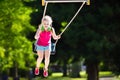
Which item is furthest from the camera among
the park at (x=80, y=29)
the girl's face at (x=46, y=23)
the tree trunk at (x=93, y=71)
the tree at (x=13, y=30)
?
the tree trunk at (x=93, y=71)

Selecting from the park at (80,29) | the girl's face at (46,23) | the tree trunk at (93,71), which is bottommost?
the tree trunk at (93,71)

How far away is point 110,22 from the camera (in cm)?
2809

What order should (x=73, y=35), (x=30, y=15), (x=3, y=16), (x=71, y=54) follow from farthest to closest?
(x=30, y=15)
(x=3, y=16)
(x=71, y=54)
(x=73, y=35)

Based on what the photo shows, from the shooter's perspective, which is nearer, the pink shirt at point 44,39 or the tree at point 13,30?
the pink shirt at point 44,39

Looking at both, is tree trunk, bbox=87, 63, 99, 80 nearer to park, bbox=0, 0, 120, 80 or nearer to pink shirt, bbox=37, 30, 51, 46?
park, bbox=0, 0, 120, 80

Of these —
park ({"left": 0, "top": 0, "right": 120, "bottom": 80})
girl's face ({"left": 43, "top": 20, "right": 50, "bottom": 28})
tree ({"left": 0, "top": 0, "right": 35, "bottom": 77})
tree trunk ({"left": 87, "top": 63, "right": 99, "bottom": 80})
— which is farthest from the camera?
tree trunk ({"left": 87, "top": 63, "right": 99, "bottom": 80})

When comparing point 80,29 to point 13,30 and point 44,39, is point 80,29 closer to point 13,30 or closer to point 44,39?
point 13,30

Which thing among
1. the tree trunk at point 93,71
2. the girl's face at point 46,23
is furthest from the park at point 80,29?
the girl's face at point 46,23

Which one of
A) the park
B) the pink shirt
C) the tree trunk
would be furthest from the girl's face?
the tree trunk

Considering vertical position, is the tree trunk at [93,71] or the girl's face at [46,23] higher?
the girl's face at [46,23]

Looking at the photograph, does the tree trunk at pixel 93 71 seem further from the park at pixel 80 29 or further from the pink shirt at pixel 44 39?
the pink shirt at pixel 44 39

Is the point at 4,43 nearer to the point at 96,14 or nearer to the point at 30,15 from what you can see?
the point at 30,15

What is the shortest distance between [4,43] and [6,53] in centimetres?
231

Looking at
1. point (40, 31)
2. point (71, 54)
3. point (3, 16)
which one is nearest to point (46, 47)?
point (40, 31)
